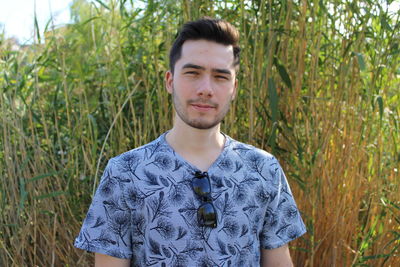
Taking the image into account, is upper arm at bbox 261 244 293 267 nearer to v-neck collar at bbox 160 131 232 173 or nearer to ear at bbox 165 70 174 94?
v-neck collar at bbox 160 131 232 173

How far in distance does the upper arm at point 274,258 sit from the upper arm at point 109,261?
338 millimetres

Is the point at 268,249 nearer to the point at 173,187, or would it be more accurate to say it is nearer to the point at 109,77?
the point at 173,187

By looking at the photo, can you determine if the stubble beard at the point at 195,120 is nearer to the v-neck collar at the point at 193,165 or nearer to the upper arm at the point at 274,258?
the v-neck collar at the point at 193,165

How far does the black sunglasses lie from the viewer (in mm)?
1406

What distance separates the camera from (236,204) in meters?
1.46

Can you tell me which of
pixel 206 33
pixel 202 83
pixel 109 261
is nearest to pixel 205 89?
pixel 202 83

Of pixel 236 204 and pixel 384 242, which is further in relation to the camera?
pixel 384 242

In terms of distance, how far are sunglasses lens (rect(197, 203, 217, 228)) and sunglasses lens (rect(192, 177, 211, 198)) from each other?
0.09 ft

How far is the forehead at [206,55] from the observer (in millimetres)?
1448

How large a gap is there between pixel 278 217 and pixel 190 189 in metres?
0.26

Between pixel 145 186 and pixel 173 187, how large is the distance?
6 centimetres

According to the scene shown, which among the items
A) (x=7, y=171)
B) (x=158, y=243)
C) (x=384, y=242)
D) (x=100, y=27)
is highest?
(x=100, y=27)

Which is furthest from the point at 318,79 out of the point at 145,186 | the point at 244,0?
the point at 145,186

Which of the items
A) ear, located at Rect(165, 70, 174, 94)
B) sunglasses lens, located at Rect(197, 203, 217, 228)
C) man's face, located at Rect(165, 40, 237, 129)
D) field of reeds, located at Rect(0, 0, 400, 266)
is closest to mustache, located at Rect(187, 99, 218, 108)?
man's face, located at Rect(165, 40, 237, 129)
